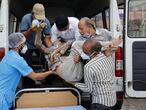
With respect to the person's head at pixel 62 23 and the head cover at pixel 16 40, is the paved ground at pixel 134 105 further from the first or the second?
the head cover at pixel 16 40

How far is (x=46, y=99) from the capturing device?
17.4ft

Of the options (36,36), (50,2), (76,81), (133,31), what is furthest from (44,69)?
(50,2)

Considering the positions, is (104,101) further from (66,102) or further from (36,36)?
(36,36)

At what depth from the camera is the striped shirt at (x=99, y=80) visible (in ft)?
15.7

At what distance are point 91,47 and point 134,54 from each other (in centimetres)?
132

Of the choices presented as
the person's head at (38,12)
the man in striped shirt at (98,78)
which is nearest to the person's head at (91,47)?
the man in striped shirt at (98,78)

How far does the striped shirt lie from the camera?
4.79 metres

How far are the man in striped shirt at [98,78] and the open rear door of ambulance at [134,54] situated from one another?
103 cm

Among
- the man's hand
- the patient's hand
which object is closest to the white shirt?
the man's hand

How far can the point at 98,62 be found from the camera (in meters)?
4.83

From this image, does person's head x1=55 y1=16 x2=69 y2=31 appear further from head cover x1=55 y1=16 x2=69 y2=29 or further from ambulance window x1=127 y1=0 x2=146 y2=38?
ambulance window x1=127 y1=0 x2=146 y2=38

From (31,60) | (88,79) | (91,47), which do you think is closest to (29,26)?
(31,60)

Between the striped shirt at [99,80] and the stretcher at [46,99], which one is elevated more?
the striped shirt at [99,80]

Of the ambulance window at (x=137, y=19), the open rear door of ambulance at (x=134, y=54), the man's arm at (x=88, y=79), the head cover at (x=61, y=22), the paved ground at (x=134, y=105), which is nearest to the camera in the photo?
the man's arm at (x=88, y=79)
